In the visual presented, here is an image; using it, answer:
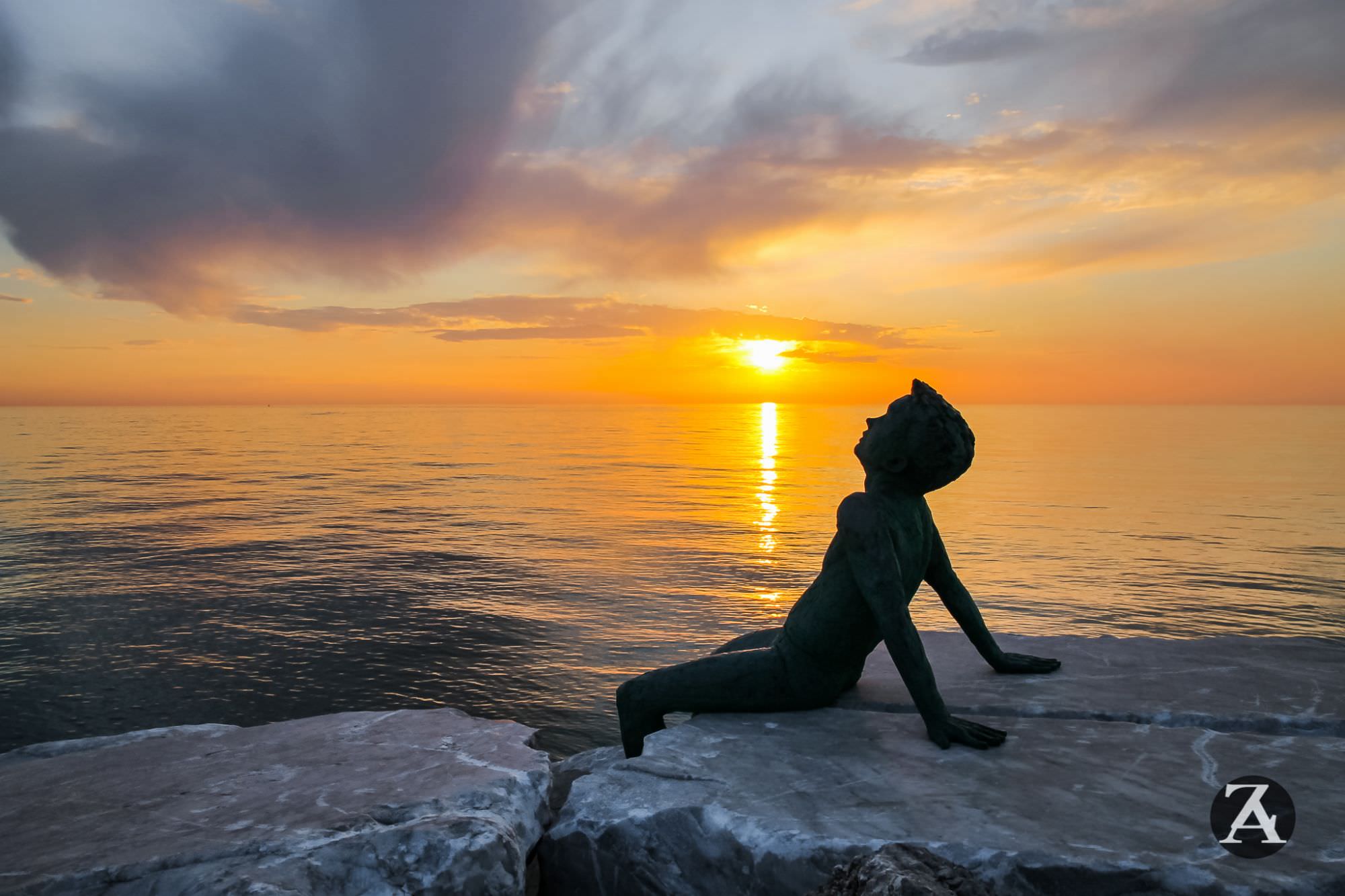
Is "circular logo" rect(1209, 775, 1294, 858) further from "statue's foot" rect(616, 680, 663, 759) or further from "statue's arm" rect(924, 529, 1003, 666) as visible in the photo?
"statue's foot" rect(616, 680, 663, 759)

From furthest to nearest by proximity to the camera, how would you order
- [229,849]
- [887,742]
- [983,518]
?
1. [983,518]
2. [887,742]
3. [229,849]

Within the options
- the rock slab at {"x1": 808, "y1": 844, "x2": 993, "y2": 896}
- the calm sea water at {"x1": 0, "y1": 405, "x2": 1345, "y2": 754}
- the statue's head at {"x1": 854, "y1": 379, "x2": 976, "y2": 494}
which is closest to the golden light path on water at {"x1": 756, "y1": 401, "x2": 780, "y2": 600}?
the calm sea water at {"x1": 0, "y1": 405, "x2": 1345, "y2": 754}

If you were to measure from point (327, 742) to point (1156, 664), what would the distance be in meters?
5.30

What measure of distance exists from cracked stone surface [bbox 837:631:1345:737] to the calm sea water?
4185 mm

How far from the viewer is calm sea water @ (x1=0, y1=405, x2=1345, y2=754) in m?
9.92

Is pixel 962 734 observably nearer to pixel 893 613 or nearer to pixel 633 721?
pixel 893 613

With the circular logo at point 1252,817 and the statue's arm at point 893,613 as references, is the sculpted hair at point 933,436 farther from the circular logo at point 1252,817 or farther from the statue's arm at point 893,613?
the circular logo at point 1252,817

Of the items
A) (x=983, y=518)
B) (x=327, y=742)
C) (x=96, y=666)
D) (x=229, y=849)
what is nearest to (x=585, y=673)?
(x=327, y=742)

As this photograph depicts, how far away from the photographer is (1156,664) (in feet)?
17.7

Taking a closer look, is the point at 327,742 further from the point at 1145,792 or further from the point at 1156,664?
the point at 1156,664

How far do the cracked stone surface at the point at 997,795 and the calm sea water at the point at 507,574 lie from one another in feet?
14.8

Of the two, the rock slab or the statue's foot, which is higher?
the rock slab

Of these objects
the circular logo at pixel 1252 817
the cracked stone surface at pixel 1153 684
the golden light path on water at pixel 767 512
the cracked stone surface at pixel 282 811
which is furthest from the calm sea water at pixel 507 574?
the circular logo at pixel 1252 817

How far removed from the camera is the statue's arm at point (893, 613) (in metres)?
4.11
